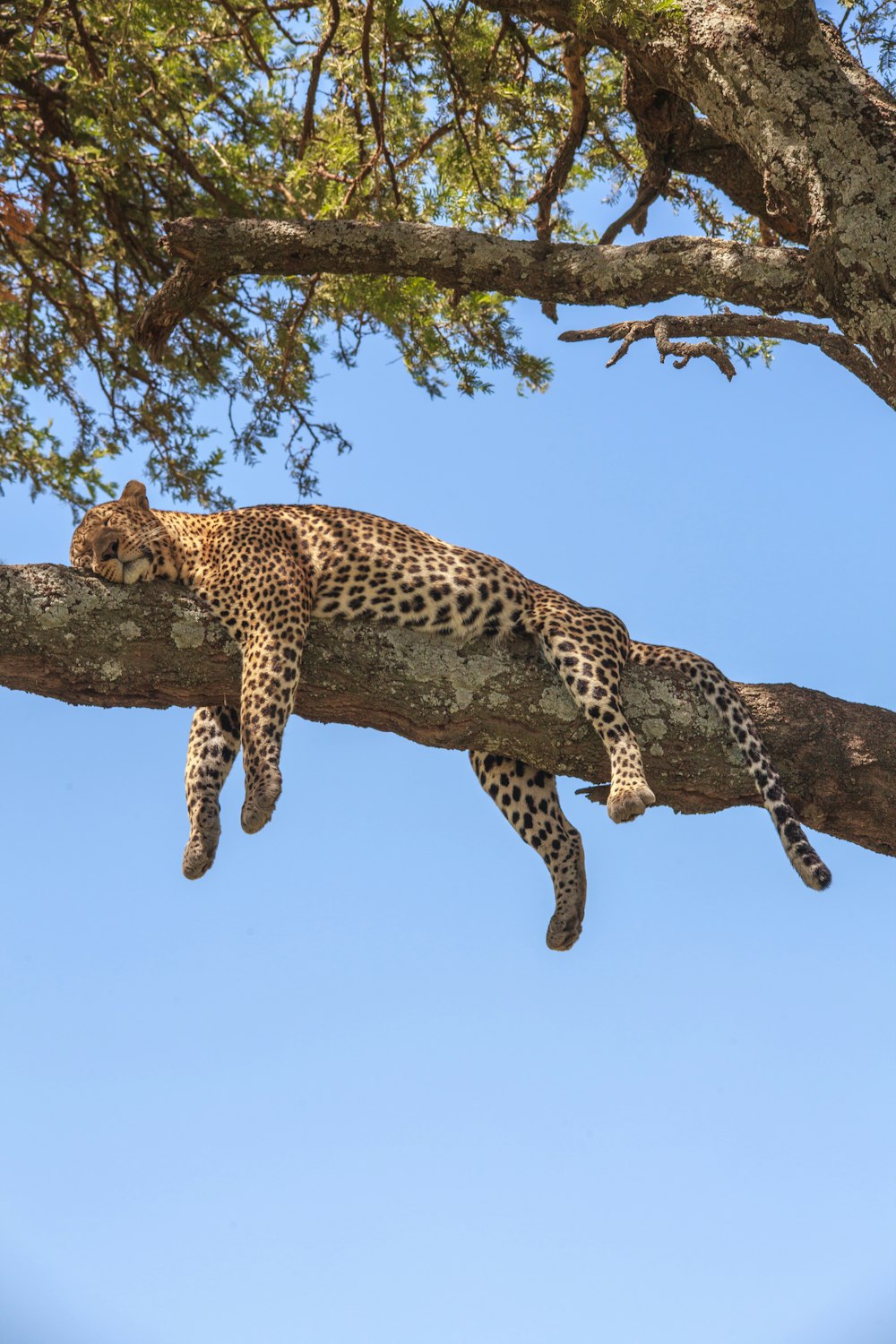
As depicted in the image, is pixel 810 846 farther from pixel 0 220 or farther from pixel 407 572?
pixel 0 220

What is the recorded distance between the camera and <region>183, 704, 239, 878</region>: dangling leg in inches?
264

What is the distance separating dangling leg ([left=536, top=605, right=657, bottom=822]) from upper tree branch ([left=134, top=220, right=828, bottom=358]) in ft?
5.23

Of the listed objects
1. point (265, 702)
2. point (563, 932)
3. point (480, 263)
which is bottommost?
point (563, 932)

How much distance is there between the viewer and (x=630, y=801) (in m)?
6.10

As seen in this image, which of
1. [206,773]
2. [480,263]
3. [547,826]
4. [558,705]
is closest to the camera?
[558,705]

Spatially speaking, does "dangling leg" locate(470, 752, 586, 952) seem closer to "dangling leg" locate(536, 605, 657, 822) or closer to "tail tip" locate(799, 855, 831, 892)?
"dangling leg" locate(536, 605, 657, 822)

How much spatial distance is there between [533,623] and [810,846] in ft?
5.69

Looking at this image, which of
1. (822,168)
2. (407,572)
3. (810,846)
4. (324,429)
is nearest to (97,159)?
(324,429)

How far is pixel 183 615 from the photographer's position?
637cm

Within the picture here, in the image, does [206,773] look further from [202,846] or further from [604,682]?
[604,682]

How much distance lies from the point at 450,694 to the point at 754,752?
147 cm

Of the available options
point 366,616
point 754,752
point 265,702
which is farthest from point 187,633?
point 754,752

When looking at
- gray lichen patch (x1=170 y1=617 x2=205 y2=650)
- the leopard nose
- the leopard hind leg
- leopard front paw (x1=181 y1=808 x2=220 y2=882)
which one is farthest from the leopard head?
the leopard hind leg

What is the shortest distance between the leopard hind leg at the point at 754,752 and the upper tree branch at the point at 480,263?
175 cm
